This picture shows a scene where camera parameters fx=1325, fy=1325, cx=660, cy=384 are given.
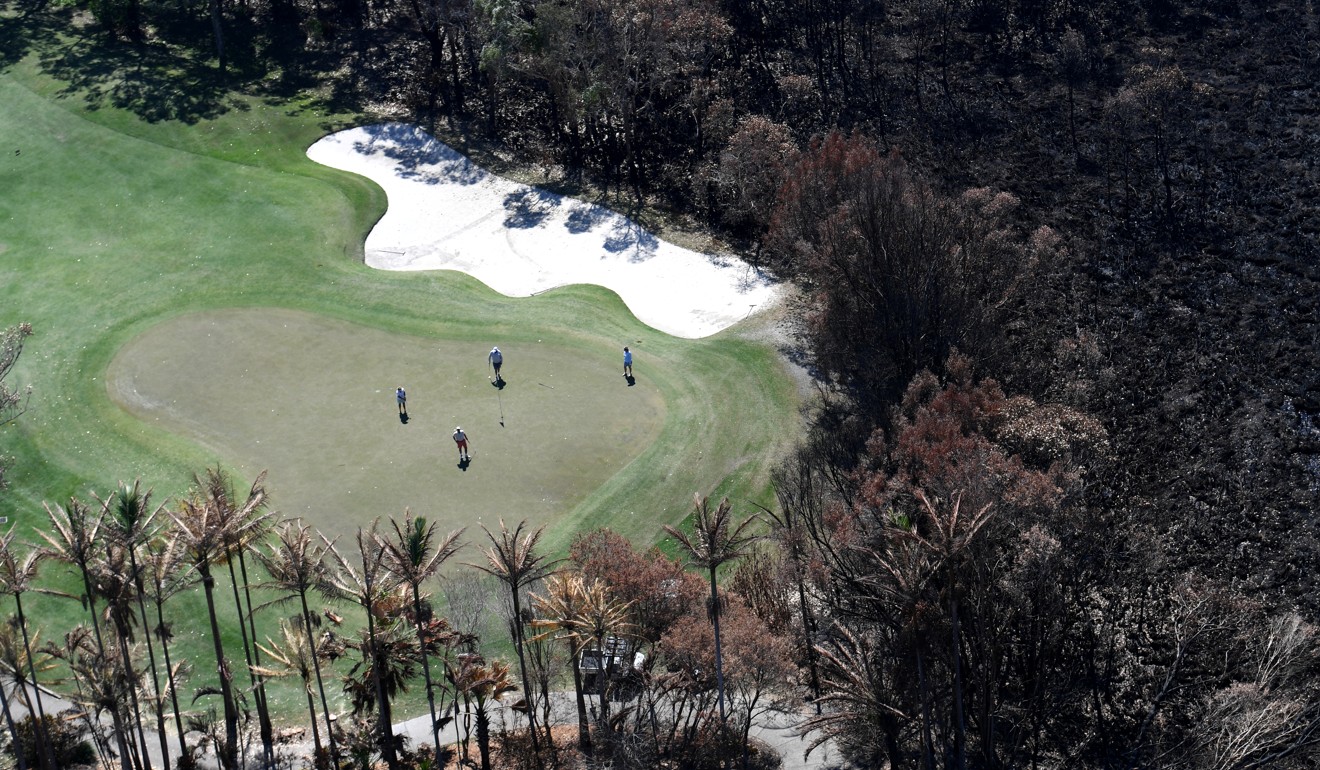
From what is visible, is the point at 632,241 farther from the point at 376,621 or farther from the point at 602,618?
the point at 602,618

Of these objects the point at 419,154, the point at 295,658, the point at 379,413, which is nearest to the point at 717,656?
the point at 295,658

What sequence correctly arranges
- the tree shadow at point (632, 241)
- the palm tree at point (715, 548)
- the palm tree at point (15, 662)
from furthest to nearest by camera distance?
the tree shadow at point (632, 241), the palm tree at point (15, 662), the palm tree at point (715, 548)

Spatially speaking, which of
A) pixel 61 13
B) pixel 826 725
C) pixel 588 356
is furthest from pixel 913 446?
pixel 61 13

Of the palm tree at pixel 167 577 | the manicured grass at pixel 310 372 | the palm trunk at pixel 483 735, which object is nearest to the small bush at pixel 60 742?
the palm tree at pixel 167 577

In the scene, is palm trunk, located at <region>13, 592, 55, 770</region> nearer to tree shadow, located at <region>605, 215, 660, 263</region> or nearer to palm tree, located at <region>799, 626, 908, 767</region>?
palm tree, located at <region>799, 626, 908, 767</region>

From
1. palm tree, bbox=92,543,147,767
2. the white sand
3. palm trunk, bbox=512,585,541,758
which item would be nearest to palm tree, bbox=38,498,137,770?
palm tree, bbox=92,543,147,767

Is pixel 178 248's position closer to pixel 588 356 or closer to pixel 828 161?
pixel 588 356

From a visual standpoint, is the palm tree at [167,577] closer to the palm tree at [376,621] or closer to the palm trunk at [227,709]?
the palm trunk at [227,709]
